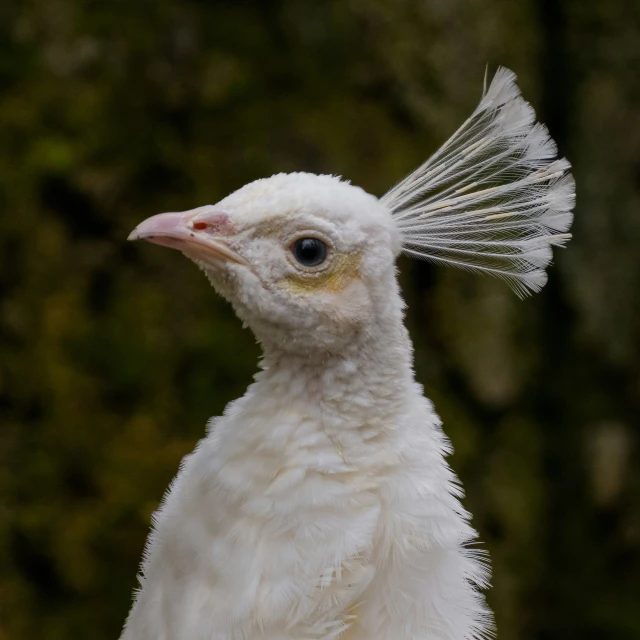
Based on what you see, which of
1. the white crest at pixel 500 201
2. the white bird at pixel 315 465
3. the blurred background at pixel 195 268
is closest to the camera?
the white bird at pixel 315 465

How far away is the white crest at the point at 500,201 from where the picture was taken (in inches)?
49.6

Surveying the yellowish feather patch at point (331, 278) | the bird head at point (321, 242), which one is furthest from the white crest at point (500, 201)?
the yellowish feather patch at point (331, 278)

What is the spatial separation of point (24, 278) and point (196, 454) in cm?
172

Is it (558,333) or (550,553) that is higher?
(558,333)

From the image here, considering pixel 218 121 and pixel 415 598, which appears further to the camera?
pixel 218 121

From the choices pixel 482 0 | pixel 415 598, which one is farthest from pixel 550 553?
pixel 415 598

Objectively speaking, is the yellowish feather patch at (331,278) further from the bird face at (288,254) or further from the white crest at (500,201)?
the white crest at (500,201)

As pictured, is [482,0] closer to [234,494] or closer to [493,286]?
[493,286]

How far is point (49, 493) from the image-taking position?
2.73m

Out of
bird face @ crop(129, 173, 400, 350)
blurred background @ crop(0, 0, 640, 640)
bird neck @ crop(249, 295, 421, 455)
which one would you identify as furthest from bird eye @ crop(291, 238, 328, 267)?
blurred background @ crop(0, 0, 640, 640)

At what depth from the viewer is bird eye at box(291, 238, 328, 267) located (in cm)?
111

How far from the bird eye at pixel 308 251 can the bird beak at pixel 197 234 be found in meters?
0.07

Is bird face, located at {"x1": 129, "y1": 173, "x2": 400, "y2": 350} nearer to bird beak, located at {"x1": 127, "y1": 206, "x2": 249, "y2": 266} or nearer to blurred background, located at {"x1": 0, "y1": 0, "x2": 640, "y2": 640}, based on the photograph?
bird beak, located at {"x1": 127, "y1": 206, "x2": 249, "y2": 266}

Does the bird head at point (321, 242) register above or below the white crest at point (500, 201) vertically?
below
